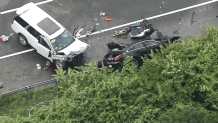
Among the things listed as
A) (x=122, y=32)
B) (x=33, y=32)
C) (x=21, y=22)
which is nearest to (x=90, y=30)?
(x=122, y=32)

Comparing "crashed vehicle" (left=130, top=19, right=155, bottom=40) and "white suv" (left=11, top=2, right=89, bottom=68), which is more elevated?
"crashed vehicle" (left=130, top=19, right=155, bottom=40)

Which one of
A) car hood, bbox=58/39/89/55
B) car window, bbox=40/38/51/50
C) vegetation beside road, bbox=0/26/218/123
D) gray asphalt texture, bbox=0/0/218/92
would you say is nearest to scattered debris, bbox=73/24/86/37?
gray asphalt texture, bbox=0/0/218/92

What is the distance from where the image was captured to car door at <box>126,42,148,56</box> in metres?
17.4

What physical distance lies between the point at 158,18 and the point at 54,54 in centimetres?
748

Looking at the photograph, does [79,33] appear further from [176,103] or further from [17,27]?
[176,103]

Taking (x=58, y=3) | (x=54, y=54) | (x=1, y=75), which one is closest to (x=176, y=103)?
(x=54, y=54)

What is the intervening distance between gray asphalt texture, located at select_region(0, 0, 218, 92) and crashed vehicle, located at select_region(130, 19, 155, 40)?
0.51 m

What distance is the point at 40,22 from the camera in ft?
59.2

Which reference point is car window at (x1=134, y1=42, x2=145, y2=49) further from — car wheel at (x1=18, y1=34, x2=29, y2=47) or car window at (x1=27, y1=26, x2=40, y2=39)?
car wheel at (x1=18, y1=34, x2=29, y2=47)

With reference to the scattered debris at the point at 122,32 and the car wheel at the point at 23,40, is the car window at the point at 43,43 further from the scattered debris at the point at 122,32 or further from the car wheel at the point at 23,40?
the scattered debris at the point at 122,32

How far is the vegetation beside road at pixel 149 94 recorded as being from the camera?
12.2m

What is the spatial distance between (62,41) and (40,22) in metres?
1.73

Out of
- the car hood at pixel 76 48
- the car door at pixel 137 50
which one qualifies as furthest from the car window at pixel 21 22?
the car door at pixel 137 50

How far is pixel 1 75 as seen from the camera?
17.9m
